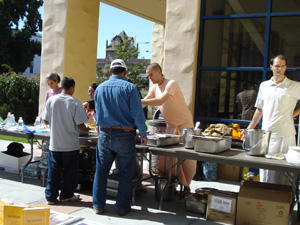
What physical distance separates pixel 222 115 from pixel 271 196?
116 inches

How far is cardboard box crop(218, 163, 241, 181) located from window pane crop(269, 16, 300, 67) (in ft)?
7.09

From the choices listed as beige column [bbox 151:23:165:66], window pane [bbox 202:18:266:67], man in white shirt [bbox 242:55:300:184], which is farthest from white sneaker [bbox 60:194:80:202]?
beige column [bbox 151:23:165:66]

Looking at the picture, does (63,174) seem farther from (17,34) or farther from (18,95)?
(17,34)

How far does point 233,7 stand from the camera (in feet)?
22.2

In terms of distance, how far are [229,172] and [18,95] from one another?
11385mm

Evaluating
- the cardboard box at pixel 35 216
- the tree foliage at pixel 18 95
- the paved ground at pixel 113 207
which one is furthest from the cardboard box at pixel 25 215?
the tree foliage at pixel 18 95

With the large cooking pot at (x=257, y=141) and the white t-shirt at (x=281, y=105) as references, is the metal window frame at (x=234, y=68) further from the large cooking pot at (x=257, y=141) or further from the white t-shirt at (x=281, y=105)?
the large cooking pot at (x=257, y=141)

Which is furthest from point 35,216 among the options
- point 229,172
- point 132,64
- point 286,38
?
point 132,64

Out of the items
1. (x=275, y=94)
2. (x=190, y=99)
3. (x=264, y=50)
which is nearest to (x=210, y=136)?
(x=275, y=94)

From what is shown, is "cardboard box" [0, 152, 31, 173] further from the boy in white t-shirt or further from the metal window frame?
the metal window frame

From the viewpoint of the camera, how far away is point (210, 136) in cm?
434

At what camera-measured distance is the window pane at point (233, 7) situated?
258 inches

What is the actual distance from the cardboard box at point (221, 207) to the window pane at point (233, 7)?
384 cm

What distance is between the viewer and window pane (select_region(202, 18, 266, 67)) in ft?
21.6
